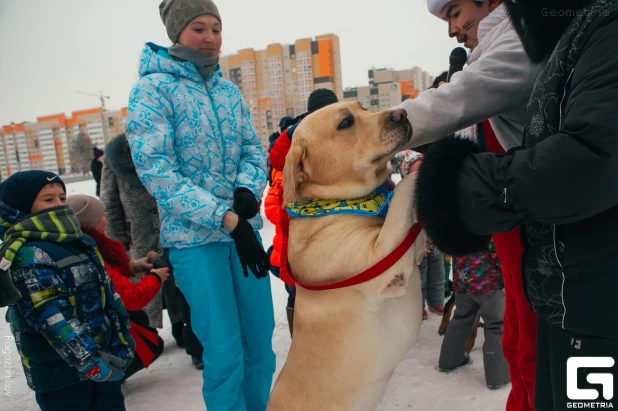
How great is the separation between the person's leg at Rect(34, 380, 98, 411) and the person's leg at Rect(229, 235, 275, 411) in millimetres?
962

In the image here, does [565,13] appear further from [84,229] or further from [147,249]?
[147,249]

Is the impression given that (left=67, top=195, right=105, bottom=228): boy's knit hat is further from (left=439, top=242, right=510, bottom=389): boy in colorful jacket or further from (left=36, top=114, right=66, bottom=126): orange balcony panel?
(left=36, top=114, right=66, bottom=126): orange balcony panel

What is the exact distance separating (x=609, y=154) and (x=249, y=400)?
2556mm

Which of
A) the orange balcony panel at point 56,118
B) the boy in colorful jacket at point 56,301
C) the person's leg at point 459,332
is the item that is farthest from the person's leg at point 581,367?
the orange balcony panel at point 56,118

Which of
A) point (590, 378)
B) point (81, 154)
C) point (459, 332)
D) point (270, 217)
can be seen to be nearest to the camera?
point (590, 378)

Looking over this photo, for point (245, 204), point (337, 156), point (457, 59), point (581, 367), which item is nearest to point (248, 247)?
point (245, 204)

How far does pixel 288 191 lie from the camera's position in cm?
184

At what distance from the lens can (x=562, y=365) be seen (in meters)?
1.17

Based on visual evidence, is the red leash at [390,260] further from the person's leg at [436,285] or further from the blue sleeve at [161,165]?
the person's leg at [436,285]

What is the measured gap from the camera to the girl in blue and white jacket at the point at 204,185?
2299mm

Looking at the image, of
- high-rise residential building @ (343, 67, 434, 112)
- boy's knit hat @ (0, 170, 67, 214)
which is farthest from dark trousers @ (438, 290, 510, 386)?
high-rise residential building @ (343, 67, 434, 112)

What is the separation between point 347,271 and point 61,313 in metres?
1.64

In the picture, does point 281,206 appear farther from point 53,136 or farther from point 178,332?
point 53,136

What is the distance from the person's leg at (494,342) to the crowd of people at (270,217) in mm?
16
